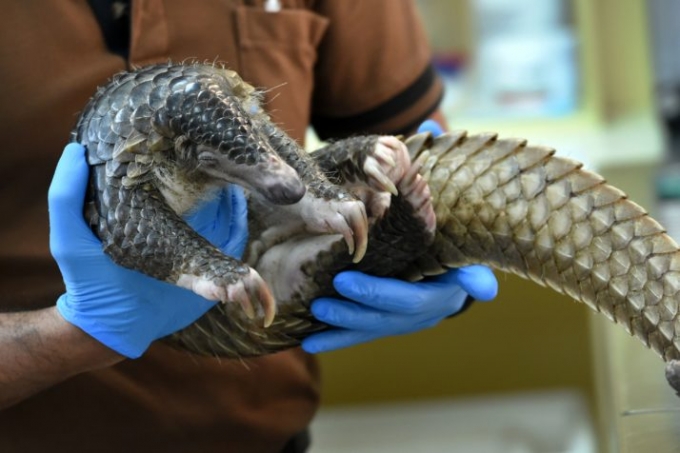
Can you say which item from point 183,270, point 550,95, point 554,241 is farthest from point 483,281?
point 550,95

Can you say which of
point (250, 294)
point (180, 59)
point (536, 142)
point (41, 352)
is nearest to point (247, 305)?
point (250, 294)

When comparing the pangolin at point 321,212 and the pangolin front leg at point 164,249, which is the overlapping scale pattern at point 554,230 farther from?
the pangolin front leg at point 164,249

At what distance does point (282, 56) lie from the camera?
1287mm

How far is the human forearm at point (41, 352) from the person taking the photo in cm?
101

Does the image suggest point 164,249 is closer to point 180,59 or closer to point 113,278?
point 113,278

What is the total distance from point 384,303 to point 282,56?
0.37 m

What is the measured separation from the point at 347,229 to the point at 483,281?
30cm

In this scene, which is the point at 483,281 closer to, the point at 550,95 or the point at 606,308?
the point at 606,308

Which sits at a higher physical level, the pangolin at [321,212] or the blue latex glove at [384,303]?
the pangolin at [321,212]

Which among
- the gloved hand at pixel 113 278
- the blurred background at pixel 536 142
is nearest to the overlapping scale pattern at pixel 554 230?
the gloved hand at pixel 113 278

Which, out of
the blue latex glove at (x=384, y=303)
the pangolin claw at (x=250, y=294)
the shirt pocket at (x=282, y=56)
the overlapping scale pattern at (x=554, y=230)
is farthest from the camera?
the shirt pocket at (x=282, y=56)

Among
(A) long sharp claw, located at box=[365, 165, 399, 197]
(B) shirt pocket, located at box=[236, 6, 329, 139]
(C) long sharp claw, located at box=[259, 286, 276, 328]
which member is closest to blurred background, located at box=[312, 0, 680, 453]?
(B) shirt pocket, located at box=[236, 6, 329, 139]

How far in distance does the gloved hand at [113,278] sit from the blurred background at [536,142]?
100 cm

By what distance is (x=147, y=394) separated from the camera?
4.00 ft
